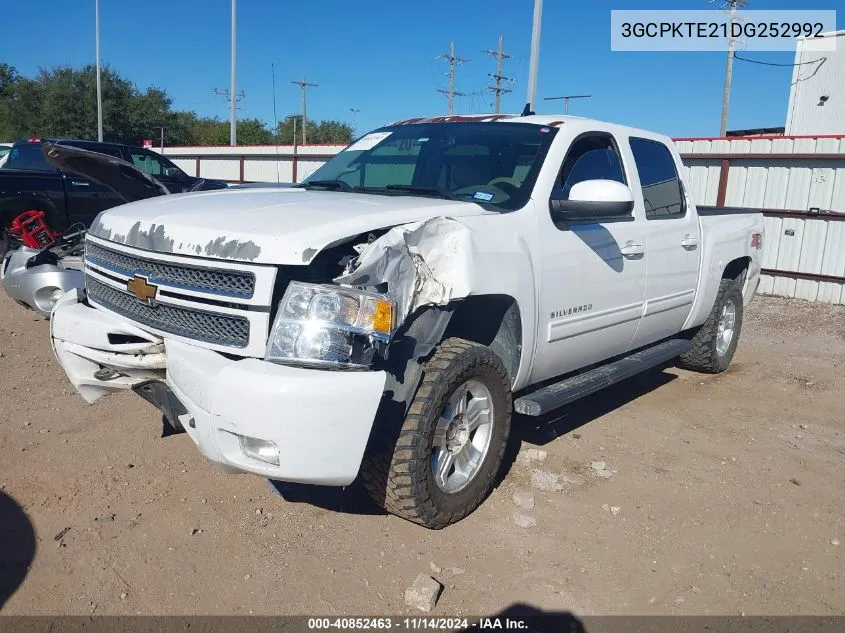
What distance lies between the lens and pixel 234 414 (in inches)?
105

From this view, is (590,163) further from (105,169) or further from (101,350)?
(105,169)

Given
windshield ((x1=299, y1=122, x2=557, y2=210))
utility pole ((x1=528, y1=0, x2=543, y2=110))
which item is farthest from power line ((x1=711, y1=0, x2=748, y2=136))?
windshield ((x1=299, y1=122, x2=557, y2=210))

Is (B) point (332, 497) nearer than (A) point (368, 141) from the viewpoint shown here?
Yes

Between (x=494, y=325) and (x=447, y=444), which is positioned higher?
(x=494, y=325)

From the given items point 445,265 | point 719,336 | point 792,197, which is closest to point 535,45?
point 792,197

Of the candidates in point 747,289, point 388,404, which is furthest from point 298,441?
point 747,289

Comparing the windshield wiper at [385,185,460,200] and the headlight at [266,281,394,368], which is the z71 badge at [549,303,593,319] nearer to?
the windshield wiper at [385,185,460,200]

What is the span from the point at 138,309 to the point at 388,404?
1274mm

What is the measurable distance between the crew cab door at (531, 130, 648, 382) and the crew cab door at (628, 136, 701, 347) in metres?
0.15

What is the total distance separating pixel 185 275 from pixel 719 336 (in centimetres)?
490

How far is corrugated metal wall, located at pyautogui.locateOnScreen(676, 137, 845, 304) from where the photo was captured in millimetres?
10227

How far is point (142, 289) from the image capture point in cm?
317

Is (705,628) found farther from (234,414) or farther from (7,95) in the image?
(7,95)

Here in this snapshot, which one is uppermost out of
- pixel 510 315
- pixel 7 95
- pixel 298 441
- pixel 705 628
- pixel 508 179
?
pixel 7 95
